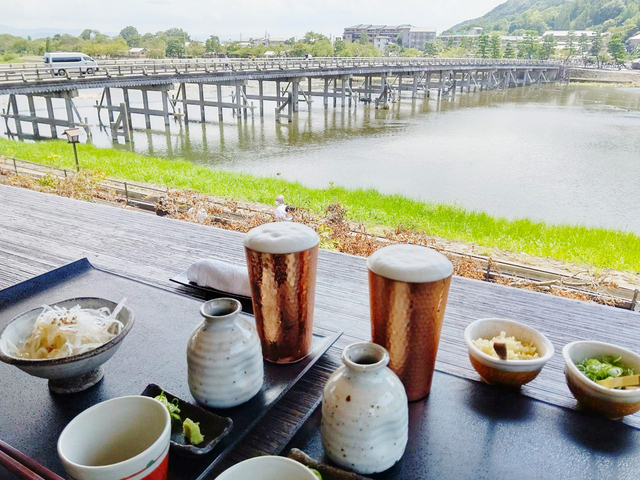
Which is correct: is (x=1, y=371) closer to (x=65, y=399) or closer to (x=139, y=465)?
(x=65, y=399)

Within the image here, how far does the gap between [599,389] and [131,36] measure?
58378 mm

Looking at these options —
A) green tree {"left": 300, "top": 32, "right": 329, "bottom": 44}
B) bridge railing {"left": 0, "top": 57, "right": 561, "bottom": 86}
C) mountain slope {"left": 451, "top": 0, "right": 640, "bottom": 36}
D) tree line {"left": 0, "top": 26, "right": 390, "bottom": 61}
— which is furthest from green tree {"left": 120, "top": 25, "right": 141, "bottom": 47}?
mountain slope {"left": 451, "top": 0, "right": 640, "bottom": 36}

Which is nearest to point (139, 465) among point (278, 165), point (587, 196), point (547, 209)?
point (547, 209)

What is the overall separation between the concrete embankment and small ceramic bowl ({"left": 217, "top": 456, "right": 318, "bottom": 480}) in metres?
39.2

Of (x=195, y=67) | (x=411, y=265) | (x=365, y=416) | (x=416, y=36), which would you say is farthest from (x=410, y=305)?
(x=416, y=36)

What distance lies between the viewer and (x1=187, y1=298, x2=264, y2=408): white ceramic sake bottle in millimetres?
862

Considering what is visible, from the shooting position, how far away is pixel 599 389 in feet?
3.03

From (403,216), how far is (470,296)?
4.36 m

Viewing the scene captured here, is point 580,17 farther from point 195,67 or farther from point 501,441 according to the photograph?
point 501,441

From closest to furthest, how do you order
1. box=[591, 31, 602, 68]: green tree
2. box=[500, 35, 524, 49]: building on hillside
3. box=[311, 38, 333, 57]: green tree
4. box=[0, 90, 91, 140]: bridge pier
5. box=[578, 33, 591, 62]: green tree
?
box=[0, 90, 91, 140]: bridge pier
box=[311, 38, 333, 57]: green tree
box=[591, 31, 602, 68]: green tree
box=[578, 33, 591, 62]: green tree
box=[500, 35, 524, 49]: building on hillside

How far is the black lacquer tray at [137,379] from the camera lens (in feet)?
2.81

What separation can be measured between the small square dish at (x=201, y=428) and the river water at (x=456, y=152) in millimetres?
7326

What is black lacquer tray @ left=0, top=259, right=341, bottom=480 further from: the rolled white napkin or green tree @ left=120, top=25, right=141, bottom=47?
green tree @ left=120, top=25, right=141, bottom=47

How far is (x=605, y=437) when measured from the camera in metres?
0.90
